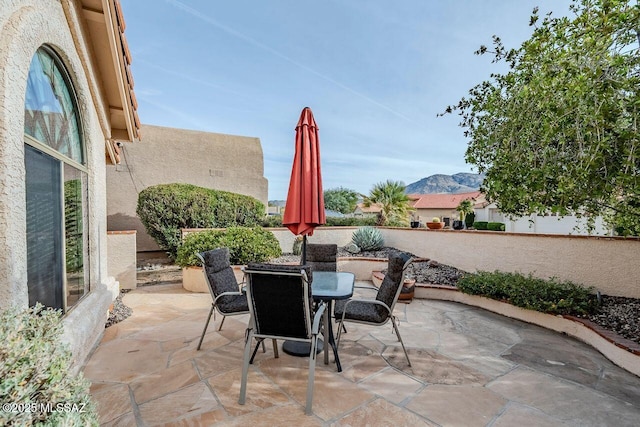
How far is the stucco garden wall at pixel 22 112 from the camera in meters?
2.01

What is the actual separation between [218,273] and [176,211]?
6.33m

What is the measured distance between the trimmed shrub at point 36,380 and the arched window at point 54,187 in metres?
1.49

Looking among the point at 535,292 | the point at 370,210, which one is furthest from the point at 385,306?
the point at 370,210

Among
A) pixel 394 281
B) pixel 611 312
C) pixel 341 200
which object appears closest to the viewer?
pixel 394 281

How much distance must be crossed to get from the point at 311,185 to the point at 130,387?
3.04m

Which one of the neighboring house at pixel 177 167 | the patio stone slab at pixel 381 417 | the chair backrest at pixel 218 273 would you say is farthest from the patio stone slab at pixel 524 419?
the neighboring house at pixel 177 167

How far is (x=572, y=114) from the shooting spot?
11.5 ft

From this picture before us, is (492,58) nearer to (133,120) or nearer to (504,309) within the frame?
(504,309)

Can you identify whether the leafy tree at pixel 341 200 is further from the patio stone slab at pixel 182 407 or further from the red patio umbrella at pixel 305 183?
the patio stone slab at pixel 182 407

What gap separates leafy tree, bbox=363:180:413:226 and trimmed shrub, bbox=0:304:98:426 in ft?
40.9

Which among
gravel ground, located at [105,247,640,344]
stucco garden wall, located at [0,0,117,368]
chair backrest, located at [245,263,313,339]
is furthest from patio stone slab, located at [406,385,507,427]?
stucco garden wall, located at [0,0,117,368]

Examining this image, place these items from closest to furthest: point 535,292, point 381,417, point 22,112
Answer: point 22,112, point 381,417, point 535,292

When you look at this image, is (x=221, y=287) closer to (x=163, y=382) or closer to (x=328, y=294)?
(x=163, y=382)

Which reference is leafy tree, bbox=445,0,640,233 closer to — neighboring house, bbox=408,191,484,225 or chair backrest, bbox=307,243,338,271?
chair backrest, bbox=307,243,338,271
